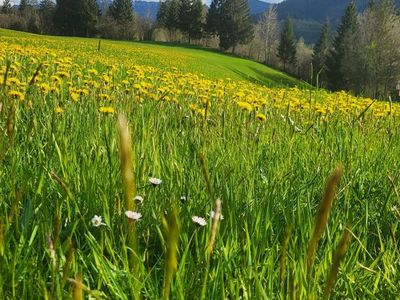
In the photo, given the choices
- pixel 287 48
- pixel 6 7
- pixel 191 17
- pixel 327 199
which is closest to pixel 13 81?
pixel 327 199

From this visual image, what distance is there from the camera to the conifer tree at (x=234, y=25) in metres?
73.6

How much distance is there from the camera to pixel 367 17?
3891 centimetres

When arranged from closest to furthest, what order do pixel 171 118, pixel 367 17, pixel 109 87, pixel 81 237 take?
pixel 81 237, pixel 171 118, pixel 109 87, pixel 367 17

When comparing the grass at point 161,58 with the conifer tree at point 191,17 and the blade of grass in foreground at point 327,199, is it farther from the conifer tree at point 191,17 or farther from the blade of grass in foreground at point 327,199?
the conifer tree at point 191,17

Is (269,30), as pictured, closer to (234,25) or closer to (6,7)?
(234,25)

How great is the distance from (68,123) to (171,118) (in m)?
0.95

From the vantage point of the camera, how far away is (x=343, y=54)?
4991 cm

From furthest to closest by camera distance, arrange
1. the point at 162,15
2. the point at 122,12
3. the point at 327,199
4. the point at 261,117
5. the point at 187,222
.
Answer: the point at 162,15, the point at 122,12, the point at 261,117, the point at 187,222, the point at 327,199

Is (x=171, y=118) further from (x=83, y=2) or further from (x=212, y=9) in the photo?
(x=212, y=9)

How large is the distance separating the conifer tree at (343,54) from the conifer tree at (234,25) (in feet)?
64.0

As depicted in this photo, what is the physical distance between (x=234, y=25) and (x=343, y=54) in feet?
92.2

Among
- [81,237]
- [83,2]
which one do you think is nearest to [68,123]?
[81,237]

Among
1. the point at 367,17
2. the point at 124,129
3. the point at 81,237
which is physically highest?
the point at 367,17

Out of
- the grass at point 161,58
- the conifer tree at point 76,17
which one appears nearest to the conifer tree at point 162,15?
the conifer tree at point 76,17
